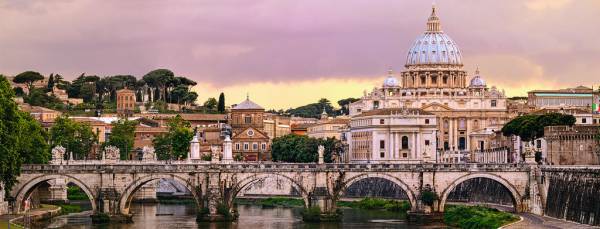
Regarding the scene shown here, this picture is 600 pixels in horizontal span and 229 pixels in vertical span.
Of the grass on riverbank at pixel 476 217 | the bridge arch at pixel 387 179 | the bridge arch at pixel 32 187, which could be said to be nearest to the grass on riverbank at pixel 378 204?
the grass on riverbank at pixel 476 217

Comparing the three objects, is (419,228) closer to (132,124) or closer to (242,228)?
(242,228)

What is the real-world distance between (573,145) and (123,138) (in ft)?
187

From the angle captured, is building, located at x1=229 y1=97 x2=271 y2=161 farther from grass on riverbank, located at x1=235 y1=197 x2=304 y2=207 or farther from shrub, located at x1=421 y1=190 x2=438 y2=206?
A: shrub, located at x1=421 y1=190 x2=438 y2=206

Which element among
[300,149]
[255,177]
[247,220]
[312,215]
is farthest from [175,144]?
[312,215]

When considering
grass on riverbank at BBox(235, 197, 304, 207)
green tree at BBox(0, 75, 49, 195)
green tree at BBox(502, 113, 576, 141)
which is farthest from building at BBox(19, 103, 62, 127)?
green tree at BBox(0, 75, 49, 195)

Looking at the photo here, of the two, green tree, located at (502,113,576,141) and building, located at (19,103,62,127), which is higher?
building, located at (19,103,62,127)

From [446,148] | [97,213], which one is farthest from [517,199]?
[446,148]

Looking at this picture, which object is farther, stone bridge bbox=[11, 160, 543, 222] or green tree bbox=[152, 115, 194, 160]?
green tree bbox=[152, 115, 194, 160]

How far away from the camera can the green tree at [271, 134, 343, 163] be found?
552 ft

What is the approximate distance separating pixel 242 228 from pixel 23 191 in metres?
13.8

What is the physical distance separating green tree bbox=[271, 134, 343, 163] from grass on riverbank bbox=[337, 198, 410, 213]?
42.9 meters

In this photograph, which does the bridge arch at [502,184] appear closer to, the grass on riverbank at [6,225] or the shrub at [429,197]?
the shrub at [429,197]

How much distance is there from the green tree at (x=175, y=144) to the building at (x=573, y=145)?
4011 centimetres

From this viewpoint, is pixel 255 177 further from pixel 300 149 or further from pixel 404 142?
pixel 404 142
